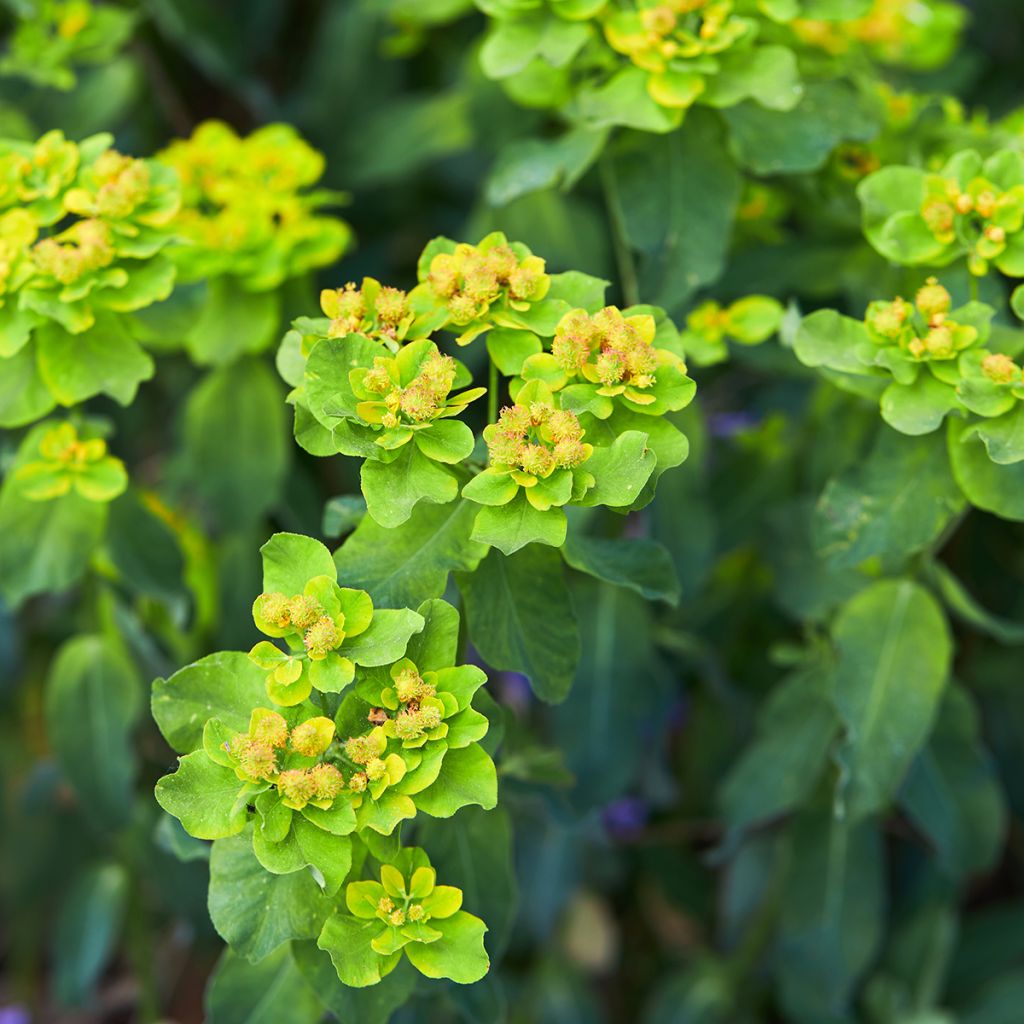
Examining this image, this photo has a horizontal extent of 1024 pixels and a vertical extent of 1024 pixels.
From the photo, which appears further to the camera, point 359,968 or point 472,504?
point 472,504

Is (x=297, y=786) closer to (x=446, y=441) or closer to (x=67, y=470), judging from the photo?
(x=446, y=441)

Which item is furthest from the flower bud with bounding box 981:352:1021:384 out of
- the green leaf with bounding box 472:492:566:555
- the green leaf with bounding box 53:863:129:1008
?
the green leaf with bounding box 53:863:129:1008

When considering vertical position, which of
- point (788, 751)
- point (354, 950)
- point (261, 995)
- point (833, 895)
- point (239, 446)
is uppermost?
point (354, 950)

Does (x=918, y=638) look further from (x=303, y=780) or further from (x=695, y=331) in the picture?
(x=303, y=780)

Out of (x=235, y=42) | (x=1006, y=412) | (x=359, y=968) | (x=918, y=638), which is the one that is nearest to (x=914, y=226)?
(x=1006, y=412)

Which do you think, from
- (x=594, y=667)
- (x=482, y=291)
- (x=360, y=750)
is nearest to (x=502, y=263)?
(x=482, y=291)

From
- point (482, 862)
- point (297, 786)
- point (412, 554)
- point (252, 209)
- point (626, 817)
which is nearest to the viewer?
point (297, 786)
